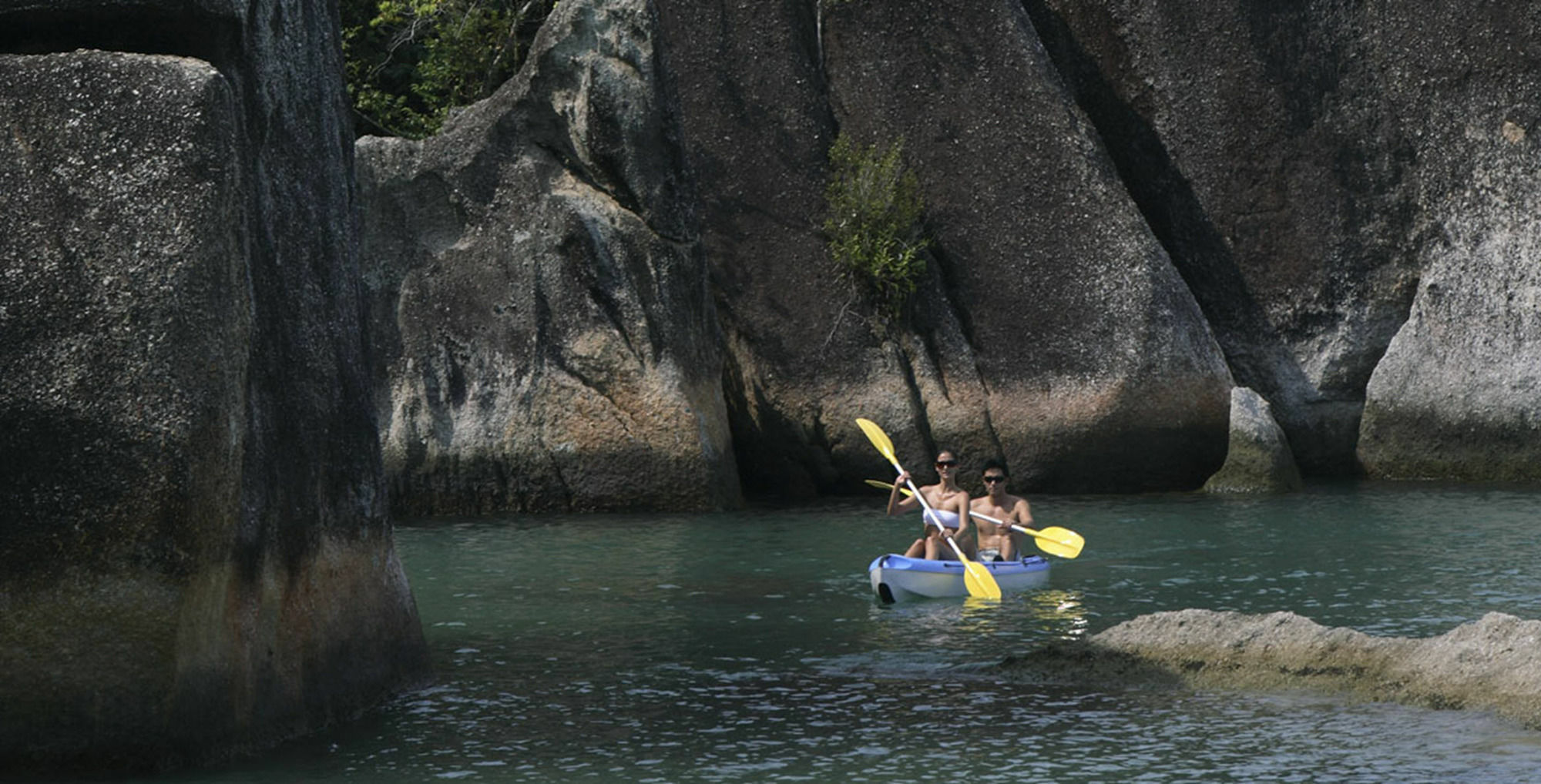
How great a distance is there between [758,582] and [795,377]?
7591 mm

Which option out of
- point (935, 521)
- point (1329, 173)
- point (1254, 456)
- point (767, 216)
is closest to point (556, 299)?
point (767, 216)

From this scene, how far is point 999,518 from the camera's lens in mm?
16094

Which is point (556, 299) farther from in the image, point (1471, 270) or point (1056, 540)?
point (1471, 270)

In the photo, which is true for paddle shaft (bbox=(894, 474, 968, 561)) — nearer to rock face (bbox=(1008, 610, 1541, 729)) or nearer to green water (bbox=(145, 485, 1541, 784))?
green water (bbox=(145, 485, 1541, 784))

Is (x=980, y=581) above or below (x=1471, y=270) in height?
below

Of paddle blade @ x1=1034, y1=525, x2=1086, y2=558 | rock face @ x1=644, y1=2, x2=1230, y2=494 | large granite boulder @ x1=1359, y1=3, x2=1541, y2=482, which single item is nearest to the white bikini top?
paddle blade @ x1=1034, y1=525, x2=1086, y2=558

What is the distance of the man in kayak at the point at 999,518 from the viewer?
1585 cm

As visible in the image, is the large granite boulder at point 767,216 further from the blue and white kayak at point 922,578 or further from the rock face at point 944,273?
the blue and white kayak at point 922,578

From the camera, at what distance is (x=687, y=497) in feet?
69.0

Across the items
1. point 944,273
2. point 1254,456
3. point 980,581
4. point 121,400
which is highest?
point 944,273

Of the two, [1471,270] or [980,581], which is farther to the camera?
[1471,270]

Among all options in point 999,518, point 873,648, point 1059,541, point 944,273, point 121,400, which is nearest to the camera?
point 121,400

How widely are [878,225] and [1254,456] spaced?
16.2 feet

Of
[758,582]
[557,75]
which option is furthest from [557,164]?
[758,582]
